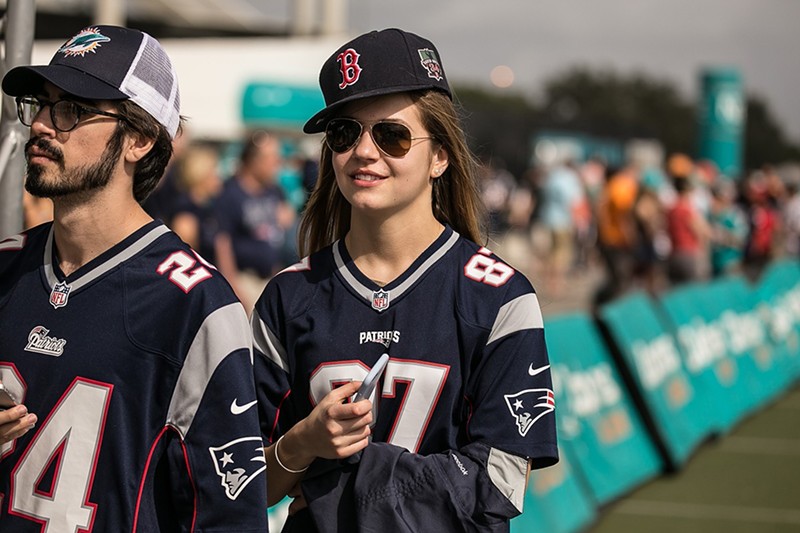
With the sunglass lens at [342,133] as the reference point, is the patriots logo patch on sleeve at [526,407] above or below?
below

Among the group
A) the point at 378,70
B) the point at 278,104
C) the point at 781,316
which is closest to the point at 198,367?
the point at 378,70

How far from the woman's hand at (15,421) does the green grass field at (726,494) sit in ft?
16.8

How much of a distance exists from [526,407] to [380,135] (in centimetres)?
69

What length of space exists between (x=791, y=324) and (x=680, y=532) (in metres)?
6.43

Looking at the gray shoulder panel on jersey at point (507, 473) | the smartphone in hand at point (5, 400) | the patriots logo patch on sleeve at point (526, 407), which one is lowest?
the gray shoulder panel on jersey at point (507, 473)

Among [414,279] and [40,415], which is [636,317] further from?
[40,415]

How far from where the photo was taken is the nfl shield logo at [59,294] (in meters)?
2.42

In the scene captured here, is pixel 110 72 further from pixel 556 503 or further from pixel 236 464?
pixel 556 503

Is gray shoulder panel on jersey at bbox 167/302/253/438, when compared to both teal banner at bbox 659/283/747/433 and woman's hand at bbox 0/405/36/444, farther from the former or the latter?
teal banner at bbox 659/283/747/433

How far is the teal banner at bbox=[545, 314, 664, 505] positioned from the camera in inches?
275

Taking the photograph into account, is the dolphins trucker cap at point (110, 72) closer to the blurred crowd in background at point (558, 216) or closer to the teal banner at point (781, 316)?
the blurred crowd in background at point (558, 216)

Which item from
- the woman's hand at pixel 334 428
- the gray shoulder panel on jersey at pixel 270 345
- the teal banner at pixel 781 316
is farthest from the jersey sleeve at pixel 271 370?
the teal banner at pixel 781 316

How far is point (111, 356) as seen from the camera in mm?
2354

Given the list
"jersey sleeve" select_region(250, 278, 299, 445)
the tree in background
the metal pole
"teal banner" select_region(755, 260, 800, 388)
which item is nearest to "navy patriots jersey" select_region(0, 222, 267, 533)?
"jersey sleeve" select_region(250, 278, 299, 445)
